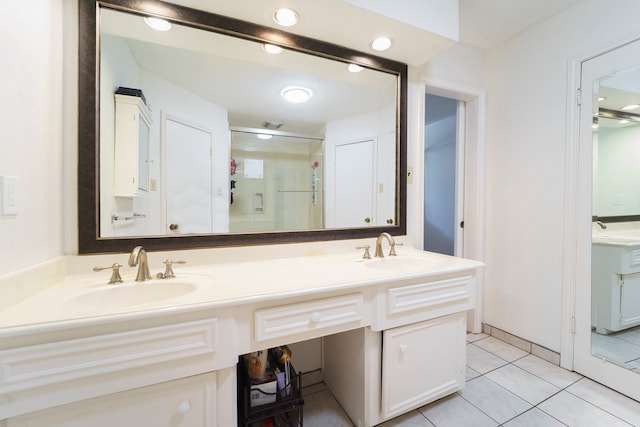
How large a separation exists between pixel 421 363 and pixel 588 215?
1.43 meters

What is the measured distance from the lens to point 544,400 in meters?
1.49

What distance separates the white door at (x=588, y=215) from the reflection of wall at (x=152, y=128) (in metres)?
2.18

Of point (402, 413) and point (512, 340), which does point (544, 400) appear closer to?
point (512, 340)

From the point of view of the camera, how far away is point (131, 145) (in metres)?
1.23

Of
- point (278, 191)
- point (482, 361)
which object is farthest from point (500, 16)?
point (482, 361)

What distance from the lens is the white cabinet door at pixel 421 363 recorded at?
4.09ft

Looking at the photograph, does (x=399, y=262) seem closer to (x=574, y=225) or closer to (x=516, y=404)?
(x=516, y=404)

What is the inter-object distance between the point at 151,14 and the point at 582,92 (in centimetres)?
249

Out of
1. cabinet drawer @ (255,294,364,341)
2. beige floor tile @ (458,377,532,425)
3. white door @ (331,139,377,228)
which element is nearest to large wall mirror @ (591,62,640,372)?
Answer: beige floor tile @ (458,377,532,425)

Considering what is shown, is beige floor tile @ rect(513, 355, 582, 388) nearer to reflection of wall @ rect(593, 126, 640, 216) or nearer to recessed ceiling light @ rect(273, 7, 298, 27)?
reflection of wall @ rect(593, 126, 640, 216)

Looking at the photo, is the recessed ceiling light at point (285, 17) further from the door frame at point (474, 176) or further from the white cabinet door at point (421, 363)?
the white cabinet door at point (421, 363)

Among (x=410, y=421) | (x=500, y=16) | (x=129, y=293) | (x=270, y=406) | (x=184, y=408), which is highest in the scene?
(x=500, y=16)

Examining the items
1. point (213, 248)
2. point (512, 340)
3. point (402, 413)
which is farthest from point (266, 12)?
point (512, 340)

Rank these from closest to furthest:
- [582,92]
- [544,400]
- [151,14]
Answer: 1. [151,14]
2. [544,400]
3. [582,92]
